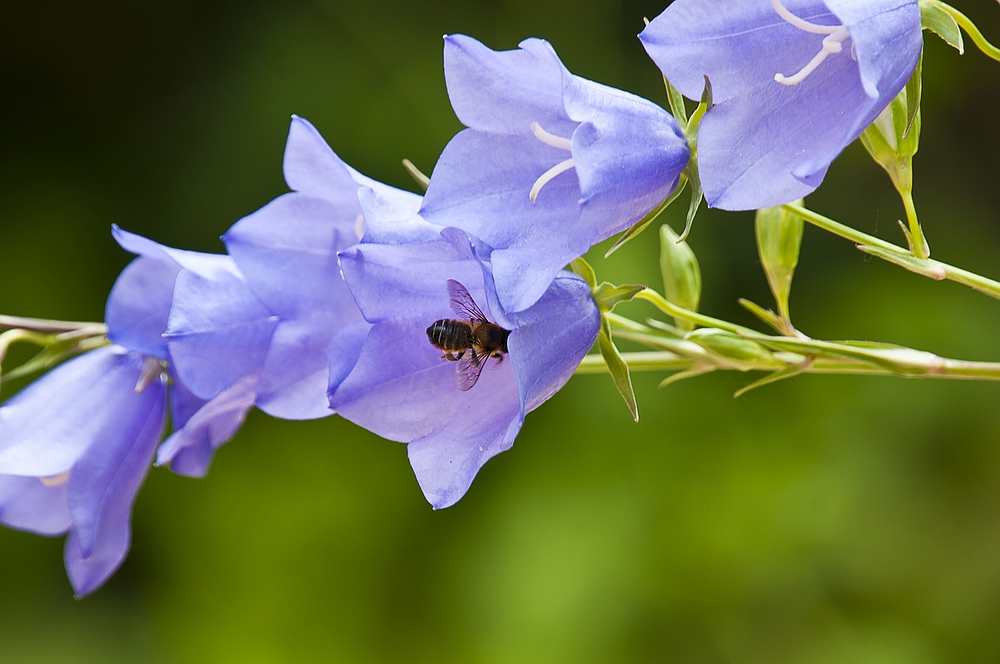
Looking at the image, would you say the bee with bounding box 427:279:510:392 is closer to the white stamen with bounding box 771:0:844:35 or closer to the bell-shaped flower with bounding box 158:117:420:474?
the bell-shaped flower with bounding box 158:117:420:474

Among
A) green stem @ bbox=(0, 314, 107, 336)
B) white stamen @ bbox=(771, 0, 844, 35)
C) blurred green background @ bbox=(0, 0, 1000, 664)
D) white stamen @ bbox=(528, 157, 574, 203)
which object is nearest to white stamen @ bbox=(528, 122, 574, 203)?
white stamen @ bbox=(528, 157, 574, 203)

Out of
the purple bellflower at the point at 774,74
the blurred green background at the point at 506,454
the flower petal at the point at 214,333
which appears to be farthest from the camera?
the blurred green background at the point at 506,454

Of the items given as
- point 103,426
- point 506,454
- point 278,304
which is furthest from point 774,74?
point 506,454

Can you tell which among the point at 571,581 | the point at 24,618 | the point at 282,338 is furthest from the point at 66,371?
the point at 24,618

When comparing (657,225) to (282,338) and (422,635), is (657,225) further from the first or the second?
A: (282,338)

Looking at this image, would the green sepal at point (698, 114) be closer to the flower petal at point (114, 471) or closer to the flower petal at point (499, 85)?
the flower petal at point (499, 85)

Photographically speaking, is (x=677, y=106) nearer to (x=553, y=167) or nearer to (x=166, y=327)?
(x=553, y=167)

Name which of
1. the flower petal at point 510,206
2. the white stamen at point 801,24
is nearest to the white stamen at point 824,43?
the white stamen at point 801,24
